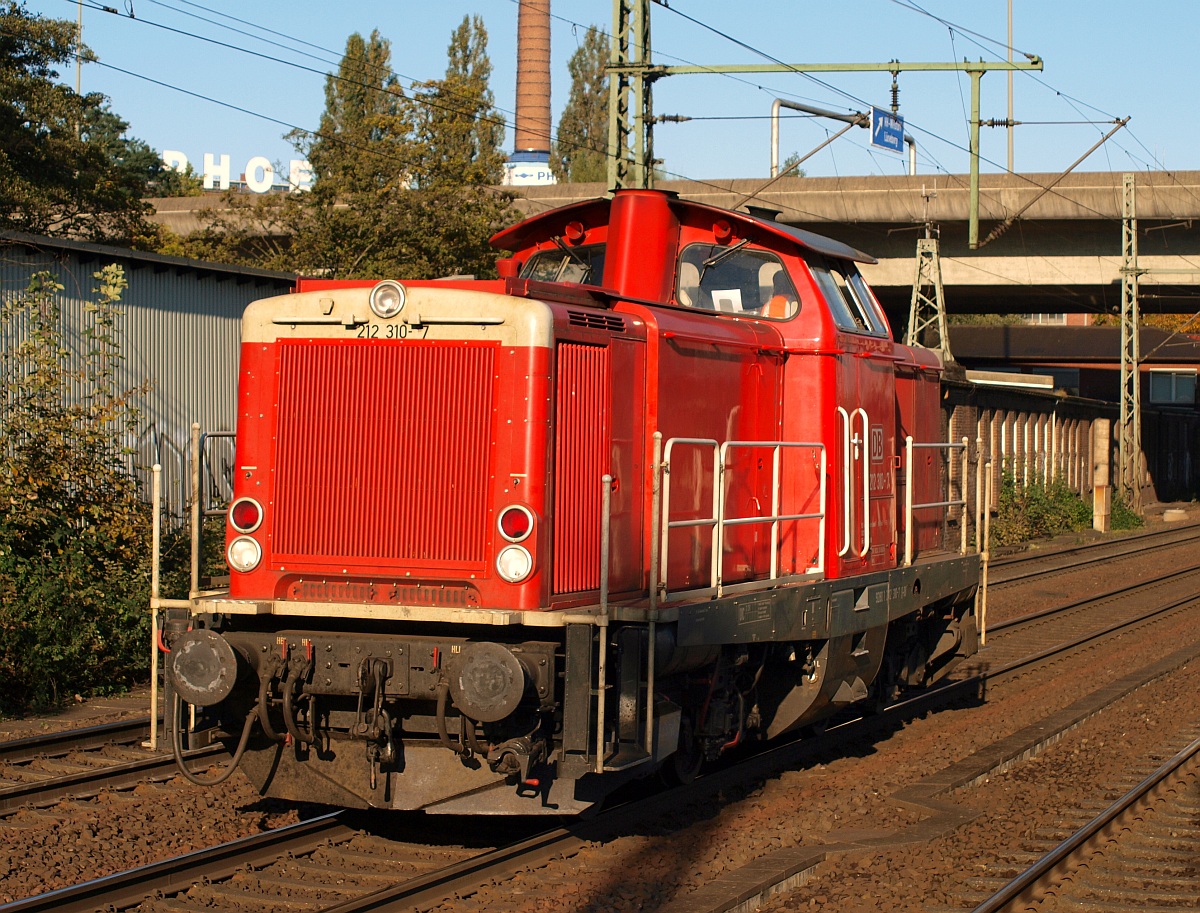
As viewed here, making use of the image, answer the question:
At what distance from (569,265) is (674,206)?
81 cm

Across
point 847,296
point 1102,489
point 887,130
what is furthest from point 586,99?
point 847,296

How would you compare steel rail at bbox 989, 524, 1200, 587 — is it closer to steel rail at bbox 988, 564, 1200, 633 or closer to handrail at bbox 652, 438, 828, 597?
steel rail at bbox 988, 564, 1200, 633

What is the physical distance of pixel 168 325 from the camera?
1478 cm

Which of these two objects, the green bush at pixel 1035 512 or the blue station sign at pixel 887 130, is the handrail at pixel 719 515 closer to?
the blue station sign at pixel 887 130

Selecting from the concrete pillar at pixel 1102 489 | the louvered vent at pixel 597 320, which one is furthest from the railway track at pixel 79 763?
the concrete pillar at pixel 1102 489

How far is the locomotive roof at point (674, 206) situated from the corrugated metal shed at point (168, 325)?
19.8 ft

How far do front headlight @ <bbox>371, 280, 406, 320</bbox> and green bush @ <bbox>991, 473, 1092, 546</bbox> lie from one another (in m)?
24.5

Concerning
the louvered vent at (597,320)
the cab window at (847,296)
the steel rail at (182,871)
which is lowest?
Answer: the steel rail at (182,871)

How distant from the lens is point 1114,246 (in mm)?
32500

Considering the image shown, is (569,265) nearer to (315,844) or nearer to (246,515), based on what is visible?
(246,515)

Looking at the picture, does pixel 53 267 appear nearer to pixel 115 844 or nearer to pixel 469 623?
pixel 115 844

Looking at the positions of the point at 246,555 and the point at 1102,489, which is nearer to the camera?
the point at 246,555

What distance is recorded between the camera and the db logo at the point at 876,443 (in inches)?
348

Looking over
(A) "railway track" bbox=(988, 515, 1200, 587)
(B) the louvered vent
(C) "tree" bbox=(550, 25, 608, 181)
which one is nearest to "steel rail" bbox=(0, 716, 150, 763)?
(B) the louvered vent
